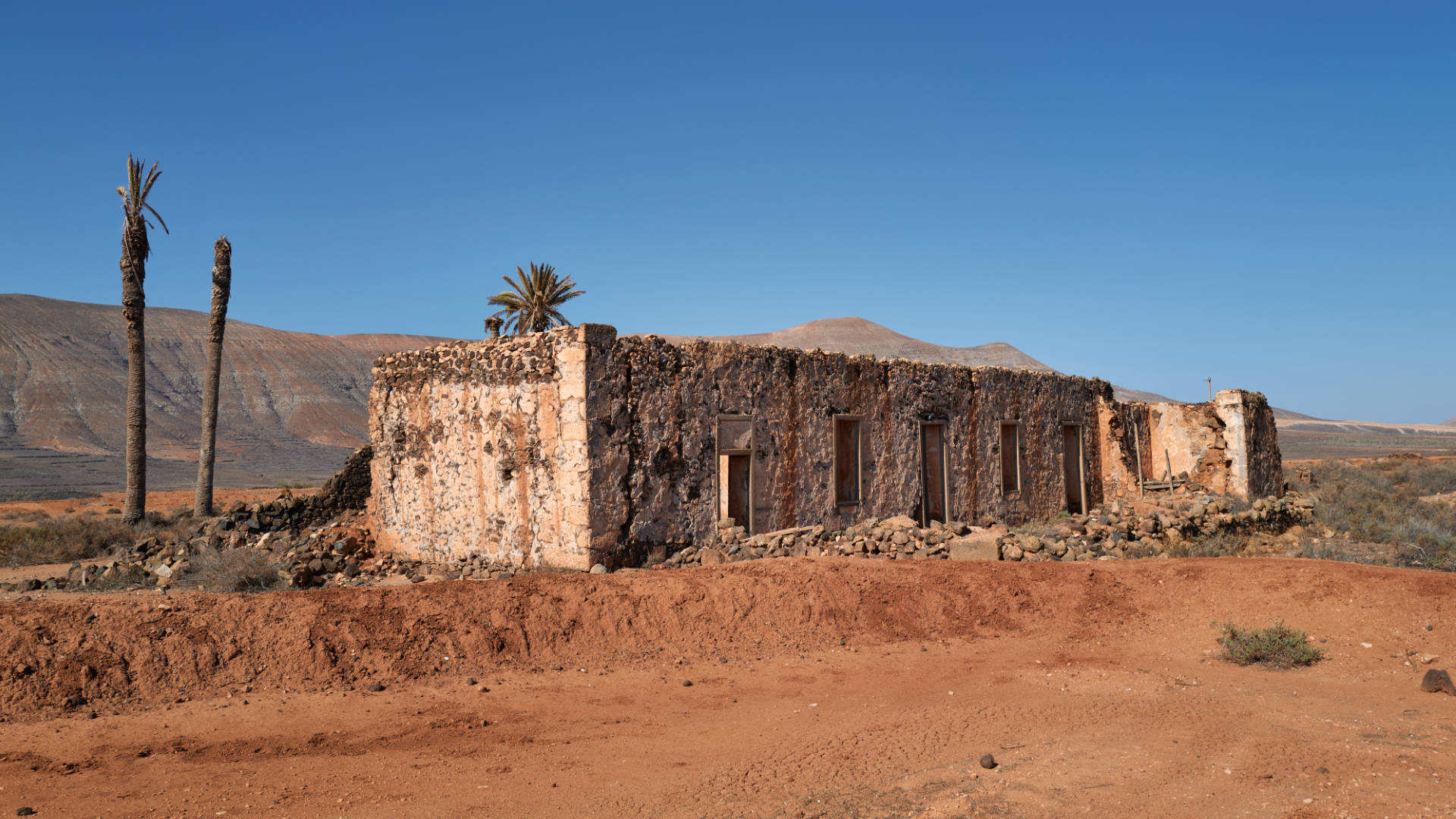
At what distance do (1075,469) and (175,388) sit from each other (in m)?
65.1

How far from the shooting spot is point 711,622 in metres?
7.32

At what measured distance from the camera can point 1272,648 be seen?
643cm

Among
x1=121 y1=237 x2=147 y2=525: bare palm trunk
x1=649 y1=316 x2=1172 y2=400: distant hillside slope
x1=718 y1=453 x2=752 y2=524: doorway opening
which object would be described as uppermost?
x1=649 y1=316 x2=1172 y2=400: distant hillside slope

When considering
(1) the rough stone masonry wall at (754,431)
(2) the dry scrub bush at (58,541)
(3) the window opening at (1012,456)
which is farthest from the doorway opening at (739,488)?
(2) the dry scrub bush at (58,541)

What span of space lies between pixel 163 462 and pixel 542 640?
4710cm

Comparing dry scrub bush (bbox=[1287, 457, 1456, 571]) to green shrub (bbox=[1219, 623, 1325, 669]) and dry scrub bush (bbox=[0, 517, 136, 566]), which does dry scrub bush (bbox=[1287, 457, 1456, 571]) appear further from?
dry scrub bush (bbox=[0, 517, 136, 566])

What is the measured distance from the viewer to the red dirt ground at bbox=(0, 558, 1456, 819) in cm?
410

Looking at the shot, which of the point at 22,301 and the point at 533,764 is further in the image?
the point at 22,301

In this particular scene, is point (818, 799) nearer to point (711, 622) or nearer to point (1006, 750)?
point (1006, 750)

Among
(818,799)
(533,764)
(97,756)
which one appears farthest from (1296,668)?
(97,756)

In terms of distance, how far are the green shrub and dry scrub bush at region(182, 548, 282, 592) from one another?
31.5 ft

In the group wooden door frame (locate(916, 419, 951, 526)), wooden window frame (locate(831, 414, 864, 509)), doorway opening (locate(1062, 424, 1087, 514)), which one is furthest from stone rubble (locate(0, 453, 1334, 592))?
wooden window frame (locate(831, 414, 864, 509))

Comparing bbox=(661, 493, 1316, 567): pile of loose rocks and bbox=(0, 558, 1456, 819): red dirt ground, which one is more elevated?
bbox=(661, 493, 1316, 567): pile of loose rocks

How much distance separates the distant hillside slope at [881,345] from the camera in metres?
88.8
